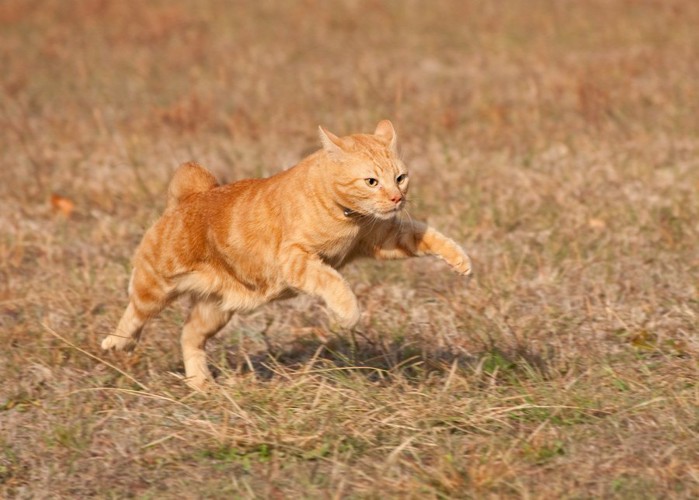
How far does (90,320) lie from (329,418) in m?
2.00

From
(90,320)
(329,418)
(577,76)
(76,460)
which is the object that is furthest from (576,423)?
(577,76)

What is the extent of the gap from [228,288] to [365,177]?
38.9 inches

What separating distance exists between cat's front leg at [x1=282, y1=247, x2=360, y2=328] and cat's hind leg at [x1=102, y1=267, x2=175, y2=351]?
86cm

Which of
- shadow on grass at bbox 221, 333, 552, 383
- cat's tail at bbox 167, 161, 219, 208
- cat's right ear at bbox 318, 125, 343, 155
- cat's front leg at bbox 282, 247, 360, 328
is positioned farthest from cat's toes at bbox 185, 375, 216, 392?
cat's right ear at bbox 318, 125, 343, 155

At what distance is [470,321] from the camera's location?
19.4ft

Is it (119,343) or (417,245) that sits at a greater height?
(417,245)

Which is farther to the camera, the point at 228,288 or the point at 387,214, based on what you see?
the point at 228,288

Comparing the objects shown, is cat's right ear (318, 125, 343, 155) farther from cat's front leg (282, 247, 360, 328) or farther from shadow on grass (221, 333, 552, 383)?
shadow on grass (221, 333, 552, 383)

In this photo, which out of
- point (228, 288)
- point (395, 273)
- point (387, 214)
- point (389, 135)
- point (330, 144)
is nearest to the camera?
point (387, 214)

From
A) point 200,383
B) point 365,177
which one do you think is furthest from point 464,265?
point 200,383

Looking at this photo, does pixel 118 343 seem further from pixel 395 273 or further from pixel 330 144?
pixel 395 273

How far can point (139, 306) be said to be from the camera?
5.55 meters

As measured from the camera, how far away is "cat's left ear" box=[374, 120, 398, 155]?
200 inches

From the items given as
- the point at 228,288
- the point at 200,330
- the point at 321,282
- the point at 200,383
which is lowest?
the point at 200,383
